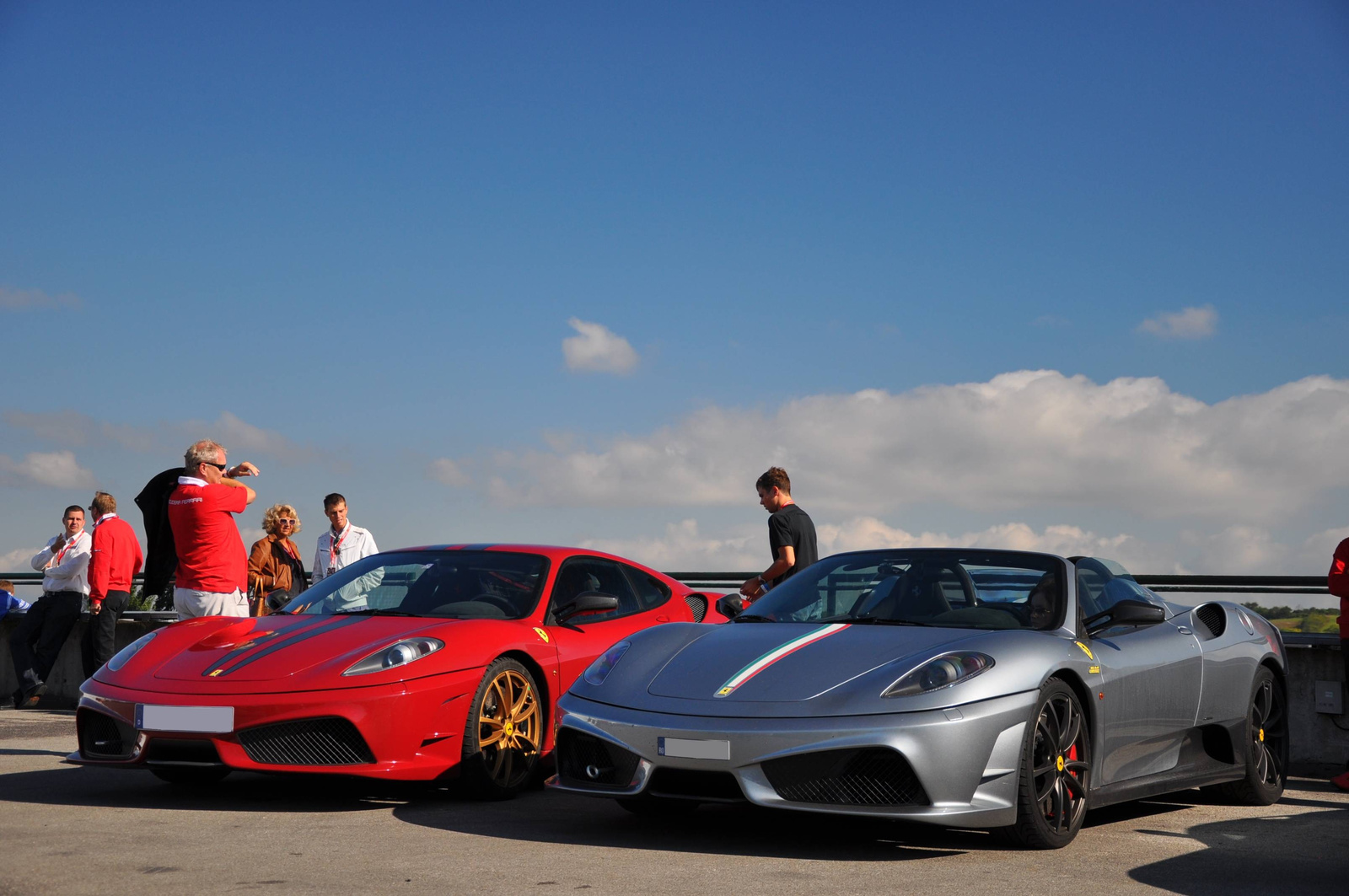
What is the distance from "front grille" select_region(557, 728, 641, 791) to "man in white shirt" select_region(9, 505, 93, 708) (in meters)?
8.50

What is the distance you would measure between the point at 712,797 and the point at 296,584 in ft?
23.8

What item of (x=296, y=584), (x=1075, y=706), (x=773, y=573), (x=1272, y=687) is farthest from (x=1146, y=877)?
(x=296, y=584)

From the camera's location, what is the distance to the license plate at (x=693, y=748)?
5.64 meters

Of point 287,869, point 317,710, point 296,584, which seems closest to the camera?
point 287,869

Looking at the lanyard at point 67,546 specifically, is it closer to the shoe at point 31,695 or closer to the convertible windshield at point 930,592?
the shoe at point 31,695

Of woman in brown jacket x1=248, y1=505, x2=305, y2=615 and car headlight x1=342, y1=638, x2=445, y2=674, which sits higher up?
woman in brown jacket x1=248, y1=505, x2=305, y2=615

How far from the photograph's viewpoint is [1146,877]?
5.35m

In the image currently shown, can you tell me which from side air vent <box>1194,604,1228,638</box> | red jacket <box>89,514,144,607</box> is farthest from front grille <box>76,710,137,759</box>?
red jacket <box>89,514,144,607</box>

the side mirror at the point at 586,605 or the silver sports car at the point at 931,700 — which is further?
the side mirror at the point at 586,605

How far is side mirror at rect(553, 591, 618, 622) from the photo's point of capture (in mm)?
7757

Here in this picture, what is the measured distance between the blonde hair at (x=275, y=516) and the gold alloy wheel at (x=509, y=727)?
5022 mm

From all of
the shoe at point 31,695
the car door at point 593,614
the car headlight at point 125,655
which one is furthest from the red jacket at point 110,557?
the car door at point 593,614

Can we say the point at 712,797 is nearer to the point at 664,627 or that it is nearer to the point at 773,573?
the point at 664,627

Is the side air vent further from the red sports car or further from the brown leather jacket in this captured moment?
the brown leather jacket
